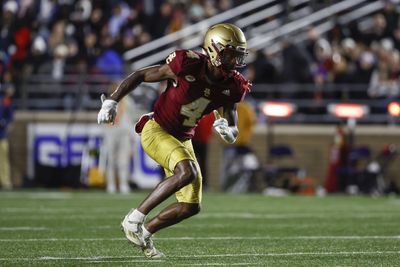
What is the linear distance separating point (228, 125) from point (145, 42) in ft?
34.2

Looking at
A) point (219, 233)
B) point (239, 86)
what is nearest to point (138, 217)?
point (239, 86)

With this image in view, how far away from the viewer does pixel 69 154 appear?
16312 millimetres

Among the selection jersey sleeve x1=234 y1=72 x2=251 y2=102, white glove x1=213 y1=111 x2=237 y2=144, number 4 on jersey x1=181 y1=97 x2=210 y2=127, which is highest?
jersey sleeve x1=234 y1=72 x2=251 y2=102

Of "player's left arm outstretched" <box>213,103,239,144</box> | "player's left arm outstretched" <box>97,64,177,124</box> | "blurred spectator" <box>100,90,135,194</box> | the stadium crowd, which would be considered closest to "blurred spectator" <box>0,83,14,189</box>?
the stadium crowd

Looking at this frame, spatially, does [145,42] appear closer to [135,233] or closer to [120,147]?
[120,147]

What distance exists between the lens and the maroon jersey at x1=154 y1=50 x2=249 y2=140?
6.92 meters

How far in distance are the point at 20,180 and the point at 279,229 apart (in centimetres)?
801

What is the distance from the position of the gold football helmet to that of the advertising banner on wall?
30.7ft

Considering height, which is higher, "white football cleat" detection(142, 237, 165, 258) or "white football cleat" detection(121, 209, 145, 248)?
"white football cleat" detection(121, 209, 145, 248)

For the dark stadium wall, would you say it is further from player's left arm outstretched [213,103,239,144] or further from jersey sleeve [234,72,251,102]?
jersey sleeve [234,72,251,102]

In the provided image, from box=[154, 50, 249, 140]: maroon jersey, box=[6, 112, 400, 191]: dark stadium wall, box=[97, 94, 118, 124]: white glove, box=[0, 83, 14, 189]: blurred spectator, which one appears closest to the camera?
box=[97, 94, 118, 124]: white glove

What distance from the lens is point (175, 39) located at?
56.6 feet

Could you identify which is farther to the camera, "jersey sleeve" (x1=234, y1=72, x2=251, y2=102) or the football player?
"jersey sleeve" (x1=234, y1=72, x2=251, y2=102)

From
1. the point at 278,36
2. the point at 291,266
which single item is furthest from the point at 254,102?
the point at 291,266
